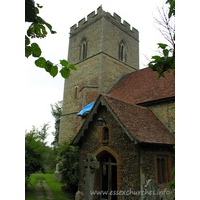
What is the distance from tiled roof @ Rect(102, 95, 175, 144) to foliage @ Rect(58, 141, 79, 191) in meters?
4.76

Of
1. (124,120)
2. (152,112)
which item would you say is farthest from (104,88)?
(124,120)

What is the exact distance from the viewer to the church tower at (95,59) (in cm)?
1656

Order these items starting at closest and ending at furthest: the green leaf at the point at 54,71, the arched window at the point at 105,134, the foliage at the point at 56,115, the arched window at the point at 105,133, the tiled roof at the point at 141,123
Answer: the green leaf at the point at 54,71, the tiled roof at the point at 141,123, the arched window at the point at 105,134, the arched window at the point at 105,133, the foliage at the point at 56,115

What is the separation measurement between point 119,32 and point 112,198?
16260mm

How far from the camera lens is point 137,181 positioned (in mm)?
7062

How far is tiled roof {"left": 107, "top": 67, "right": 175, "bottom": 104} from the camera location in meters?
11.0

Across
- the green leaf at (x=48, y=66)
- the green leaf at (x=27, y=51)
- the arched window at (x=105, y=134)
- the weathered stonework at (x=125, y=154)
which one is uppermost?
the green leaf at (x=27, y=51)

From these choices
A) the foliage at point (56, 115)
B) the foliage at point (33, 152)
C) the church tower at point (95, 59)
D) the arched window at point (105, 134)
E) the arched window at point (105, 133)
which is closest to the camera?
the arched window at point (105, 134)

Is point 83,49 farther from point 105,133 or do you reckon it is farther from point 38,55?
point 38,55

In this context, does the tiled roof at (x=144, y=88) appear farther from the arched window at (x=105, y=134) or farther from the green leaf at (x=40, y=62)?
the green leaf at (x=40, y=62)

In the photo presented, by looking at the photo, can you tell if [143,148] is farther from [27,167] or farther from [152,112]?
[27,167]

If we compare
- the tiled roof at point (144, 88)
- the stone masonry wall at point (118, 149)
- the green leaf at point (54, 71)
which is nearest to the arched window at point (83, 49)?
the tiled roof at point (144, 88)

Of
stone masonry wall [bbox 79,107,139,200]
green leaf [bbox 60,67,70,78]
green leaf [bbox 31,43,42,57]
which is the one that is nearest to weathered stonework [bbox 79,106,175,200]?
stone masonry wall [bbox 79,107,139,200]

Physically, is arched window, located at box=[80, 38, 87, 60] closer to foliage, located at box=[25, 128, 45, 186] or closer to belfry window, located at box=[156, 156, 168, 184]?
foliage, located at box=[25, 128, 45, 186]
